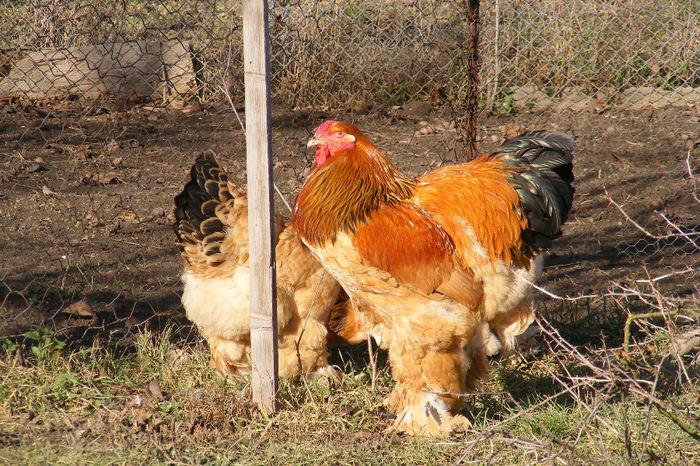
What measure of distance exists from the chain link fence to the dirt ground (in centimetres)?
34

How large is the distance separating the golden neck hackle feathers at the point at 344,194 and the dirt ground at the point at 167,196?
1349 millimetres

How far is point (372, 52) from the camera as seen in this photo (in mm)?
7574

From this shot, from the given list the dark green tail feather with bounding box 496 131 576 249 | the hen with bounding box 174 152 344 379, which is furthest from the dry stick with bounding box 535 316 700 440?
the hen with bounding box 174 152 344 379

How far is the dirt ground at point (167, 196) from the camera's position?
418 cm

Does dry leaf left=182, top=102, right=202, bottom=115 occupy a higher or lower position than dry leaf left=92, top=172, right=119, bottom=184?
higher

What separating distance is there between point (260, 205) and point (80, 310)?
1.74 meters

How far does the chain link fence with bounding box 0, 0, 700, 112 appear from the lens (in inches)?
274

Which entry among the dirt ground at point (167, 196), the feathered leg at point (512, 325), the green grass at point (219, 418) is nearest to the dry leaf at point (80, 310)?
the dirt ground at point (167, 196)

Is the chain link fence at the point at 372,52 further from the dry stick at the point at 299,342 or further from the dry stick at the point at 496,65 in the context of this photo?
the dry stick at the point at 299,342

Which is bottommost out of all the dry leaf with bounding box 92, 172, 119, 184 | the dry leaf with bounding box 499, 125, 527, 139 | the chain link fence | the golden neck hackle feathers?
the dry leaf with bounding box 92, 172, 119, 184

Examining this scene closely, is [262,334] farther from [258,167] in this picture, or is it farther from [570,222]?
[570,222]

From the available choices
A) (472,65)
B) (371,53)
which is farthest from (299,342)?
(371,53)

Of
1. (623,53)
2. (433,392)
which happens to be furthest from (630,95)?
(433,392)

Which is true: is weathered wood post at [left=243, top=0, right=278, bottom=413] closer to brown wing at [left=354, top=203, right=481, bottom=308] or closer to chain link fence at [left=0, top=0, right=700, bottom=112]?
brown wing at [left=354, top=203, right=481, bottom=308]
